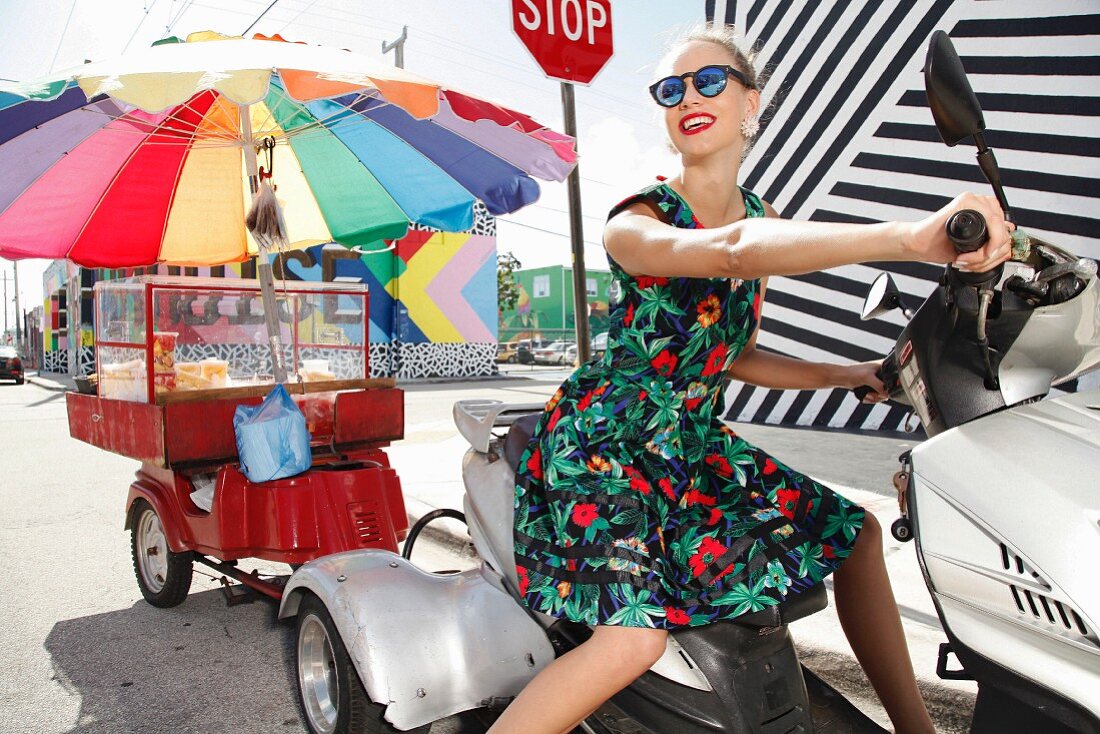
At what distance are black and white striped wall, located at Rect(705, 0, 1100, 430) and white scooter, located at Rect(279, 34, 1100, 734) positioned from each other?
5.04 meters

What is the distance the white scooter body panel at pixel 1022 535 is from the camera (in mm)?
1274

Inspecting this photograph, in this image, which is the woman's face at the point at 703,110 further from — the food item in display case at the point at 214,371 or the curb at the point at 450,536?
the curb at the point at 450,536

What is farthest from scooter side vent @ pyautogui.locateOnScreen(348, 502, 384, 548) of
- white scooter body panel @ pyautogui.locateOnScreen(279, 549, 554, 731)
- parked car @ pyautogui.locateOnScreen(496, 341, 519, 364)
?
parked car @ pyautogui.locateOnScreen(496, 341, 519, 364)

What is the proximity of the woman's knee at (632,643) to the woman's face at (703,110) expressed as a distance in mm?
1047

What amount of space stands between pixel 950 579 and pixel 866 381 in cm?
76

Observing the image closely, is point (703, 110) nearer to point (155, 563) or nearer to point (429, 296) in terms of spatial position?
point (155, 563)

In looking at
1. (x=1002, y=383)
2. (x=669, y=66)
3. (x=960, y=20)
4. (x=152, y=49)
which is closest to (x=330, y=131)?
(x=152, y=49)

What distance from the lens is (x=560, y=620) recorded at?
2.02 meters

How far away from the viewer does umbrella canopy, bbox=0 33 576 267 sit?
306cm

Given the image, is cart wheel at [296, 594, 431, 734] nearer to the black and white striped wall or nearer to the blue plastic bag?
the blue plastic bag

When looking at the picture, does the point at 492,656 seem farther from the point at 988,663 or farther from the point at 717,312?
the point at 988,663

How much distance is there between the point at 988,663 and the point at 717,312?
0.85 meters

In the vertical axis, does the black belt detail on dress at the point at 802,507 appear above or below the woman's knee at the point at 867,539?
above

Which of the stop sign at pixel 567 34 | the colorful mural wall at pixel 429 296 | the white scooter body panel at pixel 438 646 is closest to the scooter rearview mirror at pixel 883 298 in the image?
the white scooter body panel at pixel 438 646
